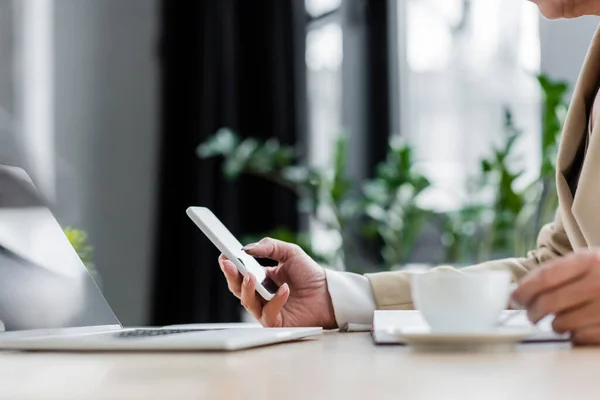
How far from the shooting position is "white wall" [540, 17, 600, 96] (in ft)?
A: 10.4

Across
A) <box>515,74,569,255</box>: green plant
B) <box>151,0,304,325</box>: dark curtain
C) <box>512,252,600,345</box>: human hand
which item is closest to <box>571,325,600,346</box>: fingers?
<box>512,252,600,345</box>: human hand

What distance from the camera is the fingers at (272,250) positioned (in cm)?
126

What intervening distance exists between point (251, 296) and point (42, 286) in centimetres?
29

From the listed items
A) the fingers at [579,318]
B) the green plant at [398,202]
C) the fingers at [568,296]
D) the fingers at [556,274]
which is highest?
the fingers at [556,274]

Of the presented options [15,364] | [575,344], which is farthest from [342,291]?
[15,364]

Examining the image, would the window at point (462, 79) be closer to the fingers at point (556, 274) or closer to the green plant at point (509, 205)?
the green plant at point (509, 205)

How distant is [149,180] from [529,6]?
1681mm

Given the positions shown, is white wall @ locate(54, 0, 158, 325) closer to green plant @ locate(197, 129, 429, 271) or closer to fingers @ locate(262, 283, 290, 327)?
green plant @ locate(197, 129, 429, 271)

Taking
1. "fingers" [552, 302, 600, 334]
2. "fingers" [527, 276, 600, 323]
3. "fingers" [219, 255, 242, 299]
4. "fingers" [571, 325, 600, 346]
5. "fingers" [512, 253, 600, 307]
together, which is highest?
"fingers" [512, 253, 600, 307]

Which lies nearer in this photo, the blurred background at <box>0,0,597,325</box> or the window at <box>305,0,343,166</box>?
the blurred background at <box>0,0,597,325</box>

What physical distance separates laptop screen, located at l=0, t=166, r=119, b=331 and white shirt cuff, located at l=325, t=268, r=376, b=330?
1.03 ft

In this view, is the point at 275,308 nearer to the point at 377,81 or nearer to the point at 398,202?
the point at 398,202

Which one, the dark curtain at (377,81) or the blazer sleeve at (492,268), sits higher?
the dark curtain at (377,81)

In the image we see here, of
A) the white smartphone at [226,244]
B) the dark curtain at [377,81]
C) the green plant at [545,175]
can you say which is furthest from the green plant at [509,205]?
the white smartphone at [226,244]
